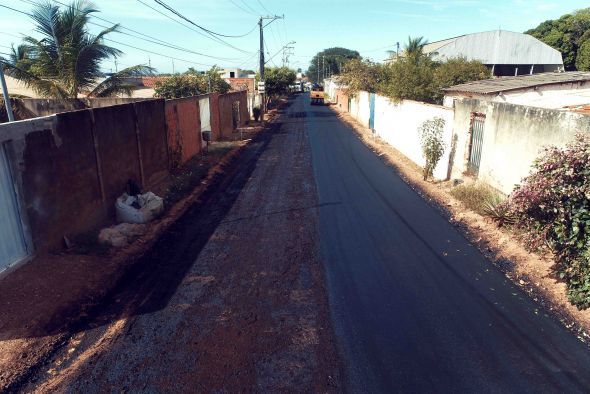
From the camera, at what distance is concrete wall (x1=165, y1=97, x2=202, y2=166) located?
48.7 feet

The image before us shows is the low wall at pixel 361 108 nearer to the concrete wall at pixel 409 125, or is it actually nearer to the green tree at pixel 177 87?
the concrete wall at pixel 409 125

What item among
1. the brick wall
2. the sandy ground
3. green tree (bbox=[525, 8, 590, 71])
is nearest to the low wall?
the brick wall

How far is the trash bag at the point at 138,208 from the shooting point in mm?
9703

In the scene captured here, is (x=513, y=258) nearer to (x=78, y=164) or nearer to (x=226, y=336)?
(x=226, y=336)

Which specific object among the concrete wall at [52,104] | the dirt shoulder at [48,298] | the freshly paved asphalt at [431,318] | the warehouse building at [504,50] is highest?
the warehouse building at [504,50]

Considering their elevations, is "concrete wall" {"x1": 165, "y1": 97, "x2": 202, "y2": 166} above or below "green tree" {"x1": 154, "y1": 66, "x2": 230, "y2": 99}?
below

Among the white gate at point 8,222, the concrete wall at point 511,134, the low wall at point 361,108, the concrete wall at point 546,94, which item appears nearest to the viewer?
the white gate at point 8,222

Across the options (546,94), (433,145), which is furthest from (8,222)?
(546,94)

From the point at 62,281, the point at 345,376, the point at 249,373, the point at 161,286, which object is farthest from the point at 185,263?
the point at 345,376

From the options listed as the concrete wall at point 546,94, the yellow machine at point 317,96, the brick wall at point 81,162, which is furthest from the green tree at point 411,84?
the yellow machine at point 317,96

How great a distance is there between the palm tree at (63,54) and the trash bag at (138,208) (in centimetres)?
688

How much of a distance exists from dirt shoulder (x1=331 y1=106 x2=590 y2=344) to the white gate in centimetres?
838

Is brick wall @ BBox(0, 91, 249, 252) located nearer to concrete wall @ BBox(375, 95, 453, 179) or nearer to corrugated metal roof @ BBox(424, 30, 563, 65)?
concrete wall @ BBox(375, 95, 453, 179)

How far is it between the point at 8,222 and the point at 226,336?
4.26 m
